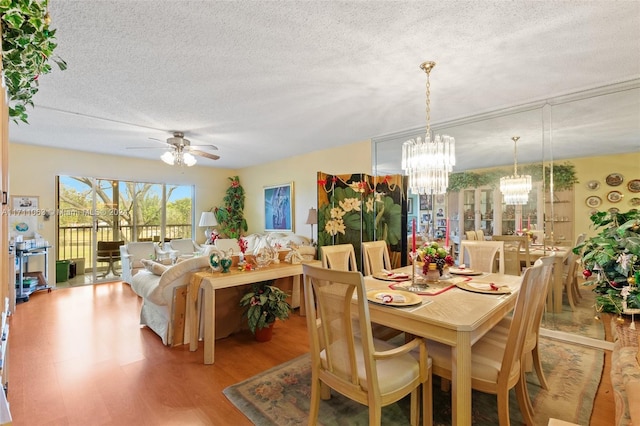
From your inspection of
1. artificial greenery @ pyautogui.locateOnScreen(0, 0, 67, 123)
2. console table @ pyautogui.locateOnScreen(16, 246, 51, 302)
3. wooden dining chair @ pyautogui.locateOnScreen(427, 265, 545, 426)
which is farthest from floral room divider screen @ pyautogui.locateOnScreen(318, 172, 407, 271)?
console table @ pyautogui.locateOnScreen(16, 246, 51, 302)

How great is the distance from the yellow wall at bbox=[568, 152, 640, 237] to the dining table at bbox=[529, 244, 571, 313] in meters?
0.27

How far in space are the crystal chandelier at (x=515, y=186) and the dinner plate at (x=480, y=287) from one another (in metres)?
1.58

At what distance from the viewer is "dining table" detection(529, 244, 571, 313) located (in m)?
3.13

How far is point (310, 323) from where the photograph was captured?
165 centimetres

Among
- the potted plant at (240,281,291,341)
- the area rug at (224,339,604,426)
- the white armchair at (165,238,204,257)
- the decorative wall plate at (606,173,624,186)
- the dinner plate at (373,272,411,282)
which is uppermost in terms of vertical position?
the decorative wall plate at (606,173,624,186)

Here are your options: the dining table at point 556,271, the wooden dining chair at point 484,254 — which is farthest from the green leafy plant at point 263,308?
the dining table at point 556,271

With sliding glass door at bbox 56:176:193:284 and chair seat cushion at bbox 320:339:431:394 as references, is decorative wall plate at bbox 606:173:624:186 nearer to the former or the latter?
chair seat cushion at bbox 320:339:431:394

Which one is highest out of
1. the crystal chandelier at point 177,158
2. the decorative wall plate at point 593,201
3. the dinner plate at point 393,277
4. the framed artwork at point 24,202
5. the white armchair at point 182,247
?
the crystal chandelier at point 177,158

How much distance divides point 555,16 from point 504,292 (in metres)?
1.78

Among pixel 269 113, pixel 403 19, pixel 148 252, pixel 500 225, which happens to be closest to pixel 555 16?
pixel 403 19

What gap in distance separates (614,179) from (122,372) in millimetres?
4955

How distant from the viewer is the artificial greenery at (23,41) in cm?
97

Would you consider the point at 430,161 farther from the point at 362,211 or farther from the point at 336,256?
the point at 362,211

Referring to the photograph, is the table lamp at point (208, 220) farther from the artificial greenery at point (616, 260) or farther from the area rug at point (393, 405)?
the artificial greenery at point (616, 260)
